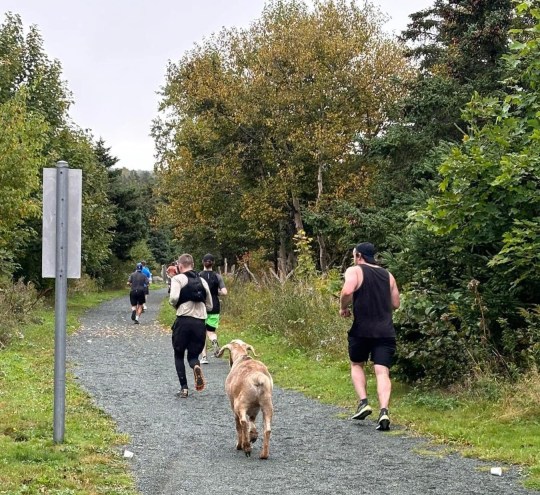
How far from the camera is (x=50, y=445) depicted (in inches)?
286

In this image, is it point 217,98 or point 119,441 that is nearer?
point 119,441

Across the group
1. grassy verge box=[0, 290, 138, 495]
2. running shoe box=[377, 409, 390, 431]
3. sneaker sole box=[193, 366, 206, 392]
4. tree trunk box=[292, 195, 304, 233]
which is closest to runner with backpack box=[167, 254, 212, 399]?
sneaker sole box=[193, 366, 206, 392]

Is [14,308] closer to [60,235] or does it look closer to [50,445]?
[50,445]

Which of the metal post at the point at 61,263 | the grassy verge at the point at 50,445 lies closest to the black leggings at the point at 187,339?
the grassy verge at the point at 50,445

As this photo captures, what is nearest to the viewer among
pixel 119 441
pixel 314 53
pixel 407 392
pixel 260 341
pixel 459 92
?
pixel 119 441

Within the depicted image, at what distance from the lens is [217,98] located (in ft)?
114

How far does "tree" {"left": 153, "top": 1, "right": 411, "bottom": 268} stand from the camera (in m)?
31.7

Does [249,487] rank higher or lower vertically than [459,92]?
lower

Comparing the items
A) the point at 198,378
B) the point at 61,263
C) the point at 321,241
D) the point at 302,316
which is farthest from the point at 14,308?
the point at 61,263

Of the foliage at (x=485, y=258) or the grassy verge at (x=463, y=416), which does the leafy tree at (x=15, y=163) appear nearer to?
the grassy verge at (x=463, y=416)

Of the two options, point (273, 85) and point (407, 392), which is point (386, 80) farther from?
point (407, 392)

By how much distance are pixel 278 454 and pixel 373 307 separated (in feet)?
7.05

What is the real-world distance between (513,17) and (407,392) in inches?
549

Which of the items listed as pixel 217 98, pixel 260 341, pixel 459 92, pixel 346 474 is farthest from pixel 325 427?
pixel 217 98
